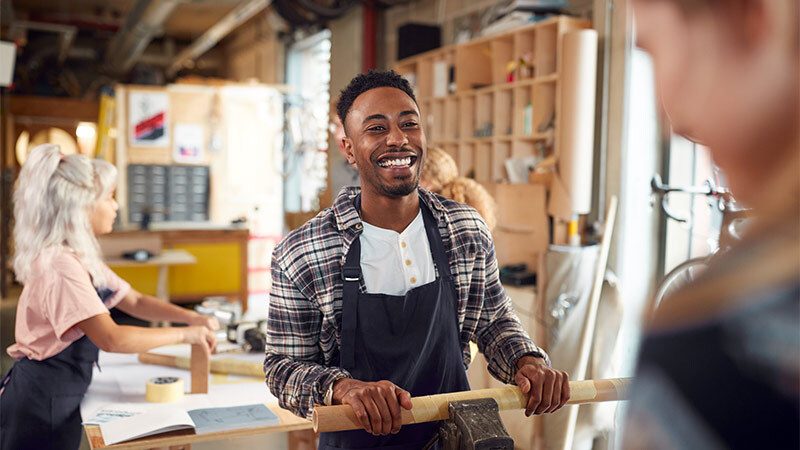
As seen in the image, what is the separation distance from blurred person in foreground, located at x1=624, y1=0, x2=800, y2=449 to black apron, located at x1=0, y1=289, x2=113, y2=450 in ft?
7.95

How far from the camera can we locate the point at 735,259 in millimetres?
505

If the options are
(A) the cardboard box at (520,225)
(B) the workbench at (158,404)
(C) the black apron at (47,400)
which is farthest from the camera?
(A) the cardboard box at (520,225)

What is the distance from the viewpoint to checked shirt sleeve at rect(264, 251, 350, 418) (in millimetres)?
1740

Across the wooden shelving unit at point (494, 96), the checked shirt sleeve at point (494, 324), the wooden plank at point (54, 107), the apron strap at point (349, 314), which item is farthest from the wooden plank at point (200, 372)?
the wooden plank at point (54, 107)

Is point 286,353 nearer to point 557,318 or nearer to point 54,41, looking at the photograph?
point 557,318

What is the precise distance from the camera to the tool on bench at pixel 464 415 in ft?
4.54

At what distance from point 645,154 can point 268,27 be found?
9.14m

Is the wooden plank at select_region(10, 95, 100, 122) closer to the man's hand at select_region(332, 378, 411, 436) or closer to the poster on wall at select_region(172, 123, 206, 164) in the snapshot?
the poster on wall at select_region(172, 123, 206, 164)

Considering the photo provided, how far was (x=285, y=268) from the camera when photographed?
1808mm

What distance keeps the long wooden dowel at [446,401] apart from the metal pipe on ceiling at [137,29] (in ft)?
27.8

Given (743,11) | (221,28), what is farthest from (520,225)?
(221,28)

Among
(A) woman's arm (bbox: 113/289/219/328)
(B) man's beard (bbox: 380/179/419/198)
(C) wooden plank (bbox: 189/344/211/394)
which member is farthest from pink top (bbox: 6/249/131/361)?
(B) man's beard (bbox: 380/179/419/198)

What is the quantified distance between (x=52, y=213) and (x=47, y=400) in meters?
0.67

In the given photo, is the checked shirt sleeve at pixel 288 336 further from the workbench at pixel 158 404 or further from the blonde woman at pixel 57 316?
the blonde woman at pixel 57 316
